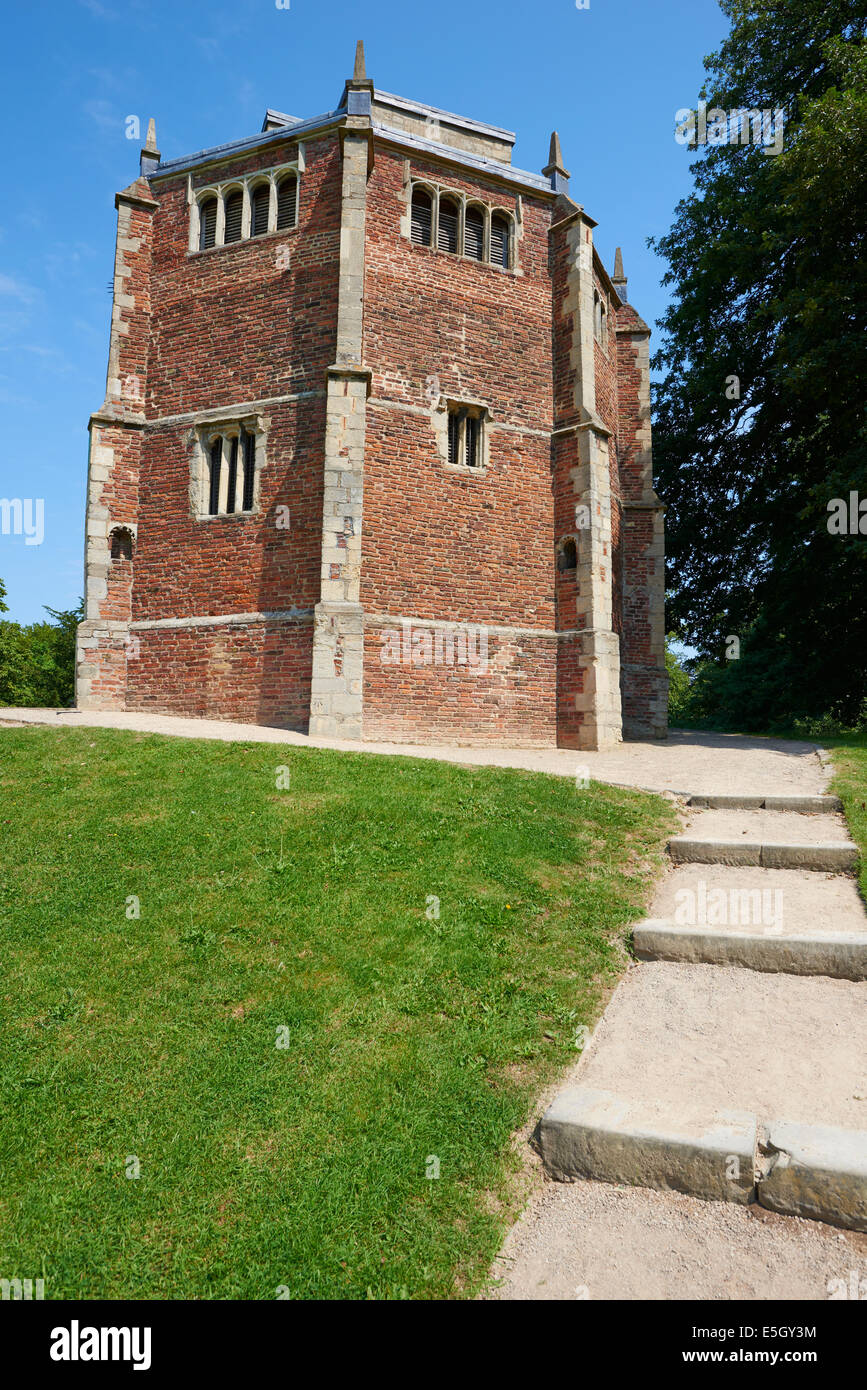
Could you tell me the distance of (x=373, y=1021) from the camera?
15.6ft

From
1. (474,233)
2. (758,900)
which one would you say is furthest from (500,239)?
(758,900)

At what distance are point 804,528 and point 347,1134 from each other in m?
19.4

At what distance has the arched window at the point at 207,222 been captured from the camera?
16.5 meters

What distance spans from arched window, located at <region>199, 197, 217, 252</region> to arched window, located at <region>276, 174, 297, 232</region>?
1.55 m

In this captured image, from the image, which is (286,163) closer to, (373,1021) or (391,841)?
(391,841)

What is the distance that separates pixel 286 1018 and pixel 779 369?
16.2 m

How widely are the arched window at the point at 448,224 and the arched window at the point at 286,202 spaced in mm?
3006

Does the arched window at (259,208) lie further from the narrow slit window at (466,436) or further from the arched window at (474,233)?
the narrow slit window at (466,436)

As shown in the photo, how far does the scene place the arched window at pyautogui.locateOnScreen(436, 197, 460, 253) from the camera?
1628cm

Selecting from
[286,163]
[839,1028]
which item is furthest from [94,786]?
[286,163]

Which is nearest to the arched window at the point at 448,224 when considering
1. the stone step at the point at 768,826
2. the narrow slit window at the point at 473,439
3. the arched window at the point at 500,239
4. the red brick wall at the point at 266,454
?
the arched window at the point at 500,239
